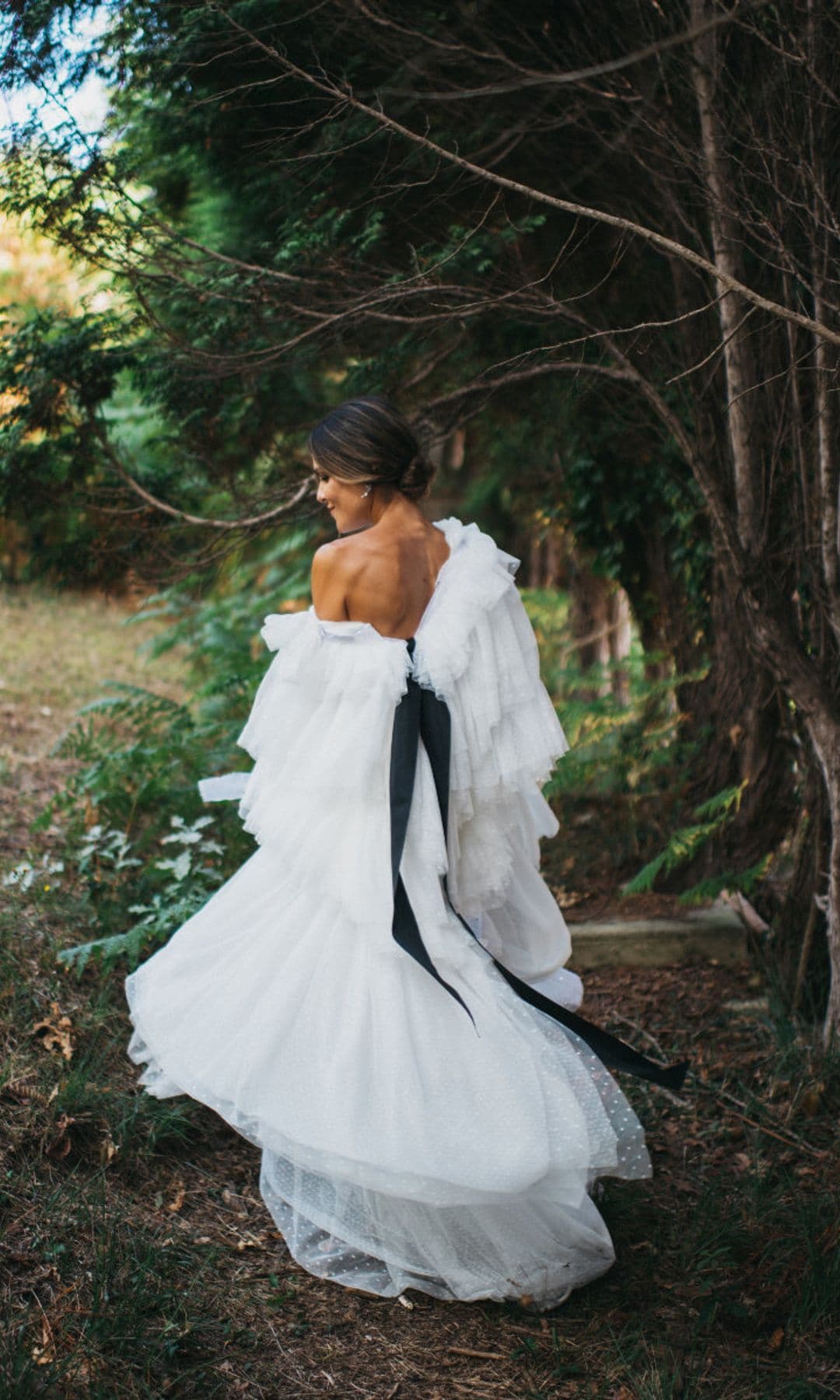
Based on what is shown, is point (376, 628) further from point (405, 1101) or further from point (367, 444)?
point (405, 1101)

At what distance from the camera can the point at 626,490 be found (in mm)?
6137

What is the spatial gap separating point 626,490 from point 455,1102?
13.1 ft

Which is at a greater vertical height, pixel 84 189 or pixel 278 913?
pixel 84 189

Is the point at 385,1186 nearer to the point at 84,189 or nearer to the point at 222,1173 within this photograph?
the point at 222,1173

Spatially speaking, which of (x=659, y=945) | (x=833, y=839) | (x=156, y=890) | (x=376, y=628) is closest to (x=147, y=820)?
(x=156, y=890)

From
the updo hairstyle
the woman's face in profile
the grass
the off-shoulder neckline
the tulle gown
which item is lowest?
the grass

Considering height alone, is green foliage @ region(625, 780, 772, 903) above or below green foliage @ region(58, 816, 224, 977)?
below

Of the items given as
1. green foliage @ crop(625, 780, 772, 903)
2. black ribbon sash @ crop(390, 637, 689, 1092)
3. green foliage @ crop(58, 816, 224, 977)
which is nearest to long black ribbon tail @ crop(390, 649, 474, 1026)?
black ribbon sash @ crop(390, 637, 689, 1092)

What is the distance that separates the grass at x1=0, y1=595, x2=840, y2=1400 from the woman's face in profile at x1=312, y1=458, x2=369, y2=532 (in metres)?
1.98

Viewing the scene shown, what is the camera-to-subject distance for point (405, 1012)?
10.2 feet

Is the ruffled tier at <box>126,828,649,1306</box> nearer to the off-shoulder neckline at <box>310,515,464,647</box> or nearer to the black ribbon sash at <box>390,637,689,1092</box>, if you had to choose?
the black ribbon sash at <box>390,637,689,1092</box>

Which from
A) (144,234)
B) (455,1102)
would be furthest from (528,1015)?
(144,234)

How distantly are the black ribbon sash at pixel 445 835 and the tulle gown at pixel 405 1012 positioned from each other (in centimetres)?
2

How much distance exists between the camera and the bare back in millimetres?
3230
